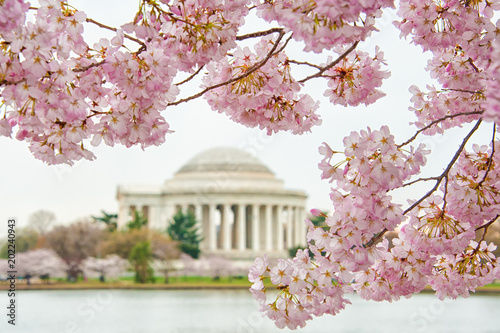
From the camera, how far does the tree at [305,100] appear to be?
4.36m

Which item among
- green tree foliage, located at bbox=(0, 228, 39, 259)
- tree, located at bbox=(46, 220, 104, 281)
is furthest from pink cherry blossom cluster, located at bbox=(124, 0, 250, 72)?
green tree foliage, located at bbox=(0, 228, 39, 259)

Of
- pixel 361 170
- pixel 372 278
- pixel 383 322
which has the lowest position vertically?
pixel 383 322

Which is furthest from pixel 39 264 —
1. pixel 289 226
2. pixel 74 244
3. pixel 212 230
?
pixel 289 226

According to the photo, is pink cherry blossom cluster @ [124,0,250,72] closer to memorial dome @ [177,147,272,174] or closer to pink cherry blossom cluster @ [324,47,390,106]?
pink cherry blossom cluster @ [324,47,390,106]

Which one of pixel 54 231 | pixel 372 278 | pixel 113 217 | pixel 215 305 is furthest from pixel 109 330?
pixel 113 217

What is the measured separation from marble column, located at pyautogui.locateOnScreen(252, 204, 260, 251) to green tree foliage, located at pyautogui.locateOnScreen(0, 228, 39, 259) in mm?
26689

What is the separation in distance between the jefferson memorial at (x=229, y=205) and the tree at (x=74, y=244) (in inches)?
864

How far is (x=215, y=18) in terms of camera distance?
5.12 metres

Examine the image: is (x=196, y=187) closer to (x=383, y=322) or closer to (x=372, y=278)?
(x=383, y=322)

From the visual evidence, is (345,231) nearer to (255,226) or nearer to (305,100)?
(305,100)

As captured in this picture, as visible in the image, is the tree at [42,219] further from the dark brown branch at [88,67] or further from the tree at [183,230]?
the dark brown branch at [88,67]

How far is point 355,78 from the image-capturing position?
6488mm

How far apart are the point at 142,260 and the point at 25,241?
35.0 metres

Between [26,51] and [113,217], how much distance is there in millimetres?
94128
